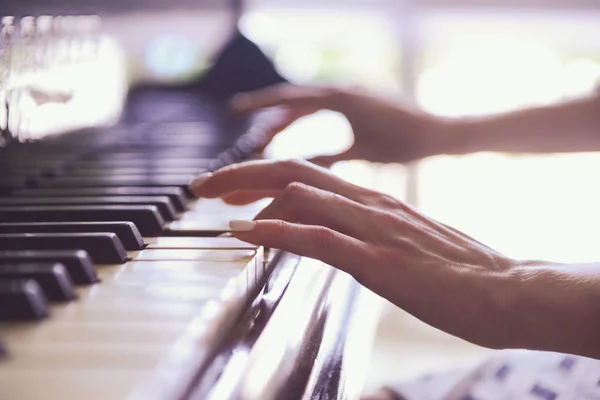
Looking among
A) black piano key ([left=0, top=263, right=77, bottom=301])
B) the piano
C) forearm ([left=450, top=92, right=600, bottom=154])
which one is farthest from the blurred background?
black piano key ([left=0, top=263, right=77, bottom=301])

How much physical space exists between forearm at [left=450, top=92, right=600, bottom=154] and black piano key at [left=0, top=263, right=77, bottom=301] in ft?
3.34

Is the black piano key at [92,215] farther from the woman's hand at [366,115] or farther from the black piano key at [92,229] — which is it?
the woman's hand at [366,115]

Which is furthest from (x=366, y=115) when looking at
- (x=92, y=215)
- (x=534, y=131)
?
(x=92, y=215)

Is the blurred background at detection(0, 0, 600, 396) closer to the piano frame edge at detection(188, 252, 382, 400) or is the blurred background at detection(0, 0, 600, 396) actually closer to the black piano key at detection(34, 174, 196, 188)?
the black piano key at detection(34, 174, 196, 188)

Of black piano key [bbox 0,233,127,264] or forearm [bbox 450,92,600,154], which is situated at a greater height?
black piano key [bbox 0,233,127,264]

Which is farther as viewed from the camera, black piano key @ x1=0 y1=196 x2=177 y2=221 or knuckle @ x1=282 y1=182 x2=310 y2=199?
black piano key @ x1=0 y1=196 x2=177 y2=221

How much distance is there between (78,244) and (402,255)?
28cm

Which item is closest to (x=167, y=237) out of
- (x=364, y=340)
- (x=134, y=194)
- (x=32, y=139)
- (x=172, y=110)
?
(x=134, y=194)

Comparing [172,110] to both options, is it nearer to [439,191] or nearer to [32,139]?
[32,139]

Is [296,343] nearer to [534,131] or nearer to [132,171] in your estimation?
[132,171]

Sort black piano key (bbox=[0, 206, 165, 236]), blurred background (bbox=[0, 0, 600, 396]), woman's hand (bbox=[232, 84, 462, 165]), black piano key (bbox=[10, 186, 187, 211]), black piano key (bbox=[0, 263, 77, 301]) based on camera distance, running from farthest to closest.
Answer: blurred background (bbox=[0, 0, 600, 396])
woman's hand (bbox=[232, 84, 462, 165])
black piano key (bbox=[10, 186, 187, 211])
black piano key (bbox=[0, 206, 165, 236])
black piano key (bbox=[0, 263, 77, 301])

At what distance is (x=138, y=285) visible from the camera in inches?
21.9

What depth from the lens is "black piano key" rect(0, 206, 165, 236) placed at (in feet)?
2.41

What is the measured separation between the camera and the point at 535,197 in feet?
8.67
